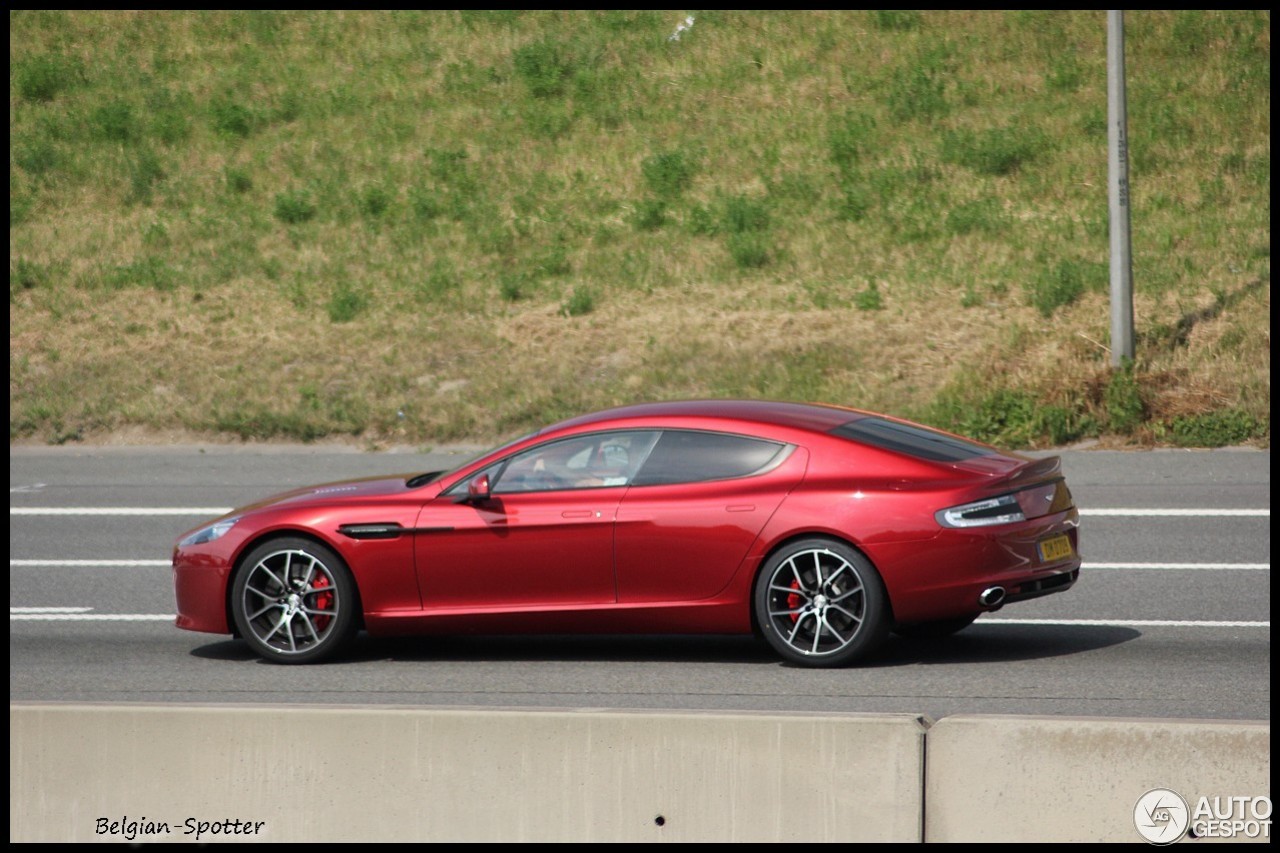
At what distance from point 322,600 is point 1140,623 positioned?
480 centimetres

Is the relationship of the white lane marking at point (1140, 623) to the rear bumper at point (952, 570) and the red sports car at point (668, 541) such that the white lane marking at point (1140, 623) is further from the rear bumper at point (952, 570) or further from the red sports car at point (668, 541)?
the rear bumper at point (952, 570)

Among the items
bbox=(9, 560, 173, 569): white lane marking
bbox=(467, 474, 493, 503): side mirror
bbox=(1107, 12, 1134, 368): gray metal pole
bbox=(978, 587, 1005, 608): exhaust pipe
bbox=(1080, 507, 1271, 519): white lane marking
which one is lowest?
bbox=(9, 560, 173, 569): white lane marking

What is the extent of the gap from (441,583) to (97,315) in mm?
15677

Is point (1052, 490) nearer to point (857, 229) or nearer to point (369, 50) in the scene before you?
point (857, 229)

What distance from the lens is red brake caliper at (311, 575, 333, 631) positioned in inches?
341

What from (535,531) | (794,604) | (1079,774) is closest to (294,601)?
(535,531)

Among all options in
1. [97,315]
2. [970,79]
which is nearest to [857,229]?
[970,79]

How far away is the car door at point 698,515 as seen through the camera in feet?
26.9

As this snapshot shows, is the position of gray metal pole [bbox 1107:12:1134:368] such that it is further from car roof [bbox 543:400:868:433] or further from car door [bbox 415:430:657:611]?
car door [bbox 415:430:657:611]

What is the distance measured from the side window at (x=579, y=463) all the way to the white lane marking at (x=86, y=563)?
4604 mm

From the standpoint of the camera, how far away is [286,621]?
8688 mm

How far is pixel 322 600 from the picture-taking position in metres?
8.69
